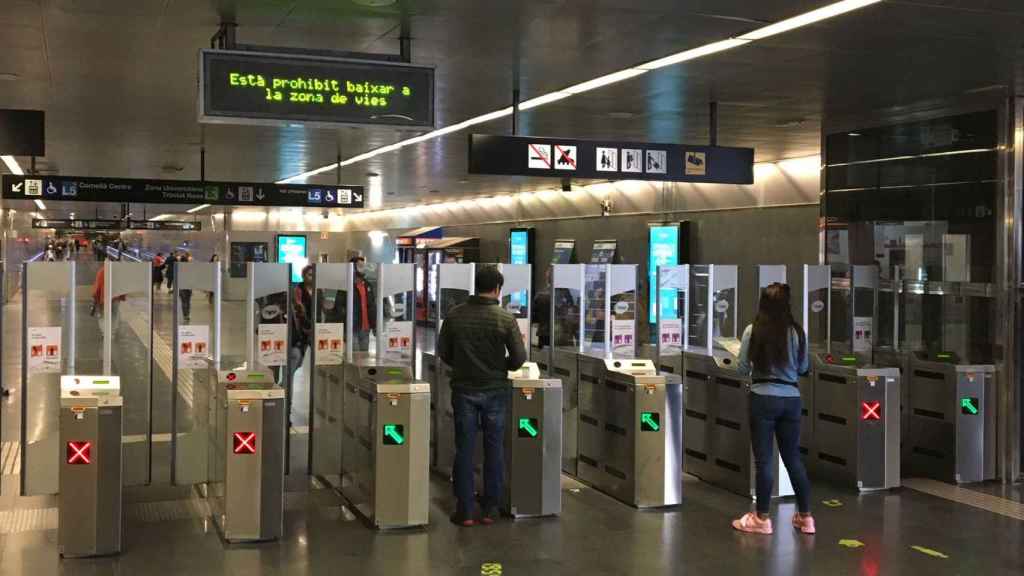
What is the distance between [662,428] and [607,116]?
14.7 feet

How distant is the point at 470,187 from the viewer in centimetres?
2203

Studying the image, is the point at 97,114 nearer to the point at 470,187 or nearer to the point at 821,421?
the point at 821,421

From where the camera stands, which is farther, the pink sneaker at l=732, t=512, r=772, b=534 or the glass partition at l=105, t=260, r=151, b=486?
the glass partition at l=105, t=260, r=151, b=486

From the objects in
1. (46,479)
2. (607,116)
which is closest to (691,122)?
(607,116)

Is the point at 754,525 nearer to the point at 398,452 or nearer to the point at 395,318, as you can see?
the point at 398,452

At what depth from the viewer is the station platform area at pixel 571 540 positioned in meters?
5.83

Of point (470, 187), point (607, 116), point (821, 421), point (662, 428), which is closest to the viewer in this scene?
point (662, 428)

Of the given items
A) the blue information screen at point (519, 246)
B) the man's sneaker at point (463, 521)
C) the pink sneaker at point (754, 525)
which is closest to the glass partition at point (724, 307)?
the pink sneaker at point (754, 525)

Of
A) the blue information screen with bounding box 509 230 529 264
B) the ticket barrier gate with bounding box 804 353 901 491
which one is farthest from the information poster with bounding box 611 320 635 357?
the blue information screen with bounding box 509 230 529 264

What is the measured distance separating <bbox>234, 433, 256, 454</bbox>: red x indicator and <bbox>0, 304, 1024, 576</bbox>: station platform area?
2.03 ft

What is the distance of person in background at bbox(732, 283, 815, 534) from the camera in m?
6.41

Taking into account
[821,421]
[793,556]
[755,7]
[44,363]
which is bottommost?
[793,556]

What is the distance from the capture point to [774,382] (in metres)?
6.44

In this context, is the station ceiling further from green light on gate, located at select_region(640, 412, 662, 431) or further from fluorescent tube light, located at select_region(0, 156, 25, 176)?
fluorescent tube light, located at select_region(0, 156, 25, 176)
